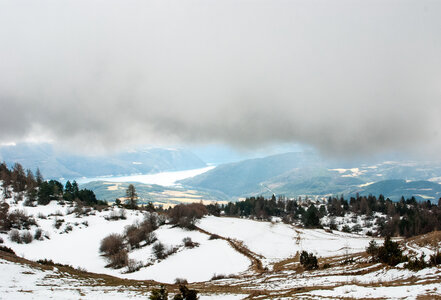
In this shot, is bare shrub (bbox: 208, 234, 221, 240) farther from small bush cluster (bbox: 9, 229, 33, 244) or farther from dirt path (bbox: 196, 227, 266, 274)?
small bush cluster (bbox: 9, 229, 33, 244)

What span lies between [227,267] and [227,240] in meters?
18.7

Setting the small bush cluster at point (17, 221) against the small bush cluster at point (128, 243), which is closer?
the small bush cluster at point (128, 243)

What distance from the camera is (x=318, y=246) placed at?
201 feet

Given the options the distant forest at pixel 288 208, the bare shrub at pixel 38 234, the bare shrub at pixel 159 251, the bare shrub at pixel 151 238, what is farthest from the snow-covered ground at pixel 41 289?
the distant forest at pixel 288 208

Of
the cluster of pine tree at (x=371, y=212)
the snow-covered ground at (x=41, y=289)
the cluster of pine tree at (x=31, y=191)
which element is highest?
the cluster of pine tree at (x=31, y=191)

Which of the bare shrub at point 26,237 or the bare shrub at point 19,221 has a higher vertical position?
the bare shrub at point 19,221

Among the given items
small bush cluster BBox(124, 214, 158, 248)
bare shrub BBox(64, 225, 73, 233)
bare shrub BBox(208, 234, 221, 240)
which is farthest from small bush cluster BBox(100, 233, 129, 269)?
bare shrub BBox(208, 234, 221, 240)

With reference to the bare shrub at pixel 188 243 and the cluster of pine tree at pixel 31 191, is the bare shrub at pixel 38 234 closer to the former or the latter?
the cluster of pine tree at pixel 31 191

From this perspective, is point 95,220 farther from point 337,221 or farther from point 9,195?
point 337,221

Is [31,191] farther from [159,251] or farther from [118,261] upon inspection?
[159,251]

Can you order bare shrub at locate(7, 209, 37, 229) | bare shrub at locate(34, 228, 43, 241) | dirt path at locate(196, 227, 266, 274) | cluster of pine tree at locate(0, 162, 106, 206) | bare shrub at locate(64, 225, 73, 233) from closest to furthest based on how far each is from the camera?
dirt path at locate(196, 227, 266, 274) → bare shrub at locate(34, 228, 43, 241) → bare shrub at locate(7, 209, 37, 229) → bare shrub at locate(64, 225, 73, 233) → cluster of pine tree at locate(0, 162, 106, 206)

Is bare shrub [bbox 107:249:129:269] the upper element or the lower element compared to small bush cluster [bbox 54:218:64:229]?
lower

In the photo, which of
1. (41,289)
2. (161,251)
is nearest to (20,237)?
(161,251)

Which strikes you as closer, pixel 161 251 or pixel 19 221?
pixel 161 251
